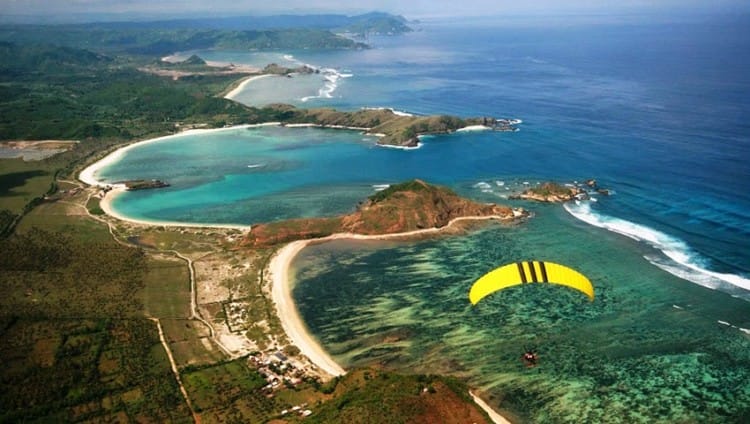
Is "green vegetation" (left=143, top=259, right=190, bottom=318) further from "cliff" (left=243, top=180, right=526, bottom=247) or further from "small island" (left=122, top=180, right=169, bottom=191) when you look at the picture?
"small island" (left=122, top=180, right=169, bottom=191)

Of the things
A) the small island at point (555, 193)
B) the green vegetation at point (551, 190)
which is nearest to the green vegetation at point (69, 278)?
the small island at point (555, 193)

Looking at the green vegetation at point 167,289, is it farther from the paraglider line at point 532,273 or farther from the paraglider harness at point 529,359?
the paraglider line at point 532,273

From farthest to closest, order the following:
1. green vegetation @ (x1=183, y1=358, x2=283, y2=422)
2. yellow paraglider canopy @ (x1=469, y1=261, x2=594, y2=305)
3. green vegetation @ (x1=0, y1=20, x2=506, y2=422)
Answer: yellow paraglider canopy @ (x1=469, y1=261, x2=594, y2=305), green vegetation @ (x1=0, y1=20, x2=506, y2=422), green vegetation @ (x1=183, y1=358, x2=283, y2=422)

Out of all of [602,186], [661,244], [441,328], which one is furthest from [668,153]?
[441,328]

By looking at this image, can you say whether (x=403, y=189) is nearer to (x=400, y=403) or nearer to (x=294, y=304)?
(x=294, y=304)

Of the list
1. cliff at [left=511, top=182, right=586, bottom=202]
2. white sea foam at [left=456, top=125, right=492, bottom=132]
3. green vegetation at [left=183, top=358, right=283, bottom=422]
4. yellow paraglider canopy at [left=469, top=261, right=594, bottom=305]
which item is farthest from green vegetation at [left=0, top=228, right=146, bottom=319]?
white sea foam at [left=456, top=125, right=492, bottom=132]

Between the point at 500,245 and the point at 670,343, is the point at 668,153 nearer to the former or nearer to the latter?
the point at 500,245

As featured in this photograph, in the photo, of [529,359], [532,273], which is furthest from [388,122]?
[532,273]
